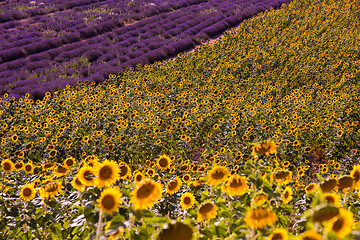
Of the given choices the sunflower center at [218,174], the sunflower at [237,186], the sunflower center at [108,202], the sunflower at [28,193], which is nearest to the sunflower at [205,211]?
the sunflower at [237,186]

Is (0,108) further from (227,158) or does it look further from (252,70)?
(252,70)

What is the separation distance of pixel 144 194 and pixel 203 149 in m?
5.35

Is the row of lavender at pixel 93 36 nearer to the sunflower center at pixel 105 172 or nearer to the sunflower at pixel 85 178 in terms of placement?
the sunflower at pixel 85 178

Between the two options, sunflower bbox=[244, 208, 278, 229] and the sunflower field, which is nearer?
sunflower bbox=[244, 208, 278, 229]

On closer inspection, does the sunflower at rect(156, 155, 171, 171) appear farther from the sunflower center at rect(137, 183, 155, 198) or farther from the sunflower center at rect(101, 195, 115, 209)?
the sunflower center at rect(101, 195, 115, 209)

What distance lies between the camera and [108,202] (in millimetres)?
1529

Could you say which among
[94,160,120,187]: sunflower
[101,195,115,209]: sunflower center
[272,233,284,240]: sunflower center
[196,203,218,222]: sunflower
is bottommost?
[101,195,115,209]: sunflower center

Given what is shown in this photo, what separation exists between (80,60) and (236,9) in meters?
14.5

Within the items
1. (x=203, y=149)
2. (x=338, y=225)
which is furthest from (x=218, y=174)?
(x=203, y=149)

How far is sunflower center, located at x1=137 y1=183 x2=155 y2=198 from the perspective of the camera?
5.19 ft

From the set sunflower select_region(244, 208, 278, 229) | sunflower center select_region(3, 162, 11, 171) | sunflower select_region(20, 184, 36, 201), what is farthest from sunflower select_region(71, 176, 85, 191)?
sunflower select_region(244, 208, 278, 229)

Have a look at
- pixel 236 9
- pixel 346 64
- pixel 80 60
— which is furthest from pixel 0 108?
pixel 236 9

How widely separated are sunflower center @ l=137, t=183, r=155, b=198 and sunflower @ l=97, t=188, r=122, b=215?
125 mm

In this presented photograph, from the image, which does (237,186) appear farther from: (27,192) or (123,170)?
(27,192)
